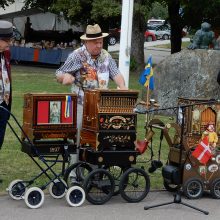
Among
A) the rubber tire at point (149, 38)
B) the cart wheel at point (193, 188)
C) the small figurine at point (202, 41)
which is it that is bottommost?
the rubber tire at point (149, 38)

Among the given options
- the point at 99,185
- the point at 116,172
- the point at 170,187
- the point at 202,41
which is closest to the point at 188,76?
the point at 202,41

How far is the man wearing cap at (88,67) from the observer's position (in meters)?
7.43

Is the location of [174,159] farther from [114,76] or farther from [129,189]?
[114,76]

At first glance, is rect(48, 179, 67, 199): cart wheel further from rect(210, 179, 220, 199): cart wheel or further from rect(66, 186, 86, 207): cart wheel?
rect(210, 179, 220, 199): cart wheel

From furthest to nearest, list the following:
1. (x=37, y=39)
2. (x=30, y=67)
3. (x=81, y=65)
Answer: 1. (x=37, y=39)
2. (x=30, y=67)
3. (x=81, y=65)

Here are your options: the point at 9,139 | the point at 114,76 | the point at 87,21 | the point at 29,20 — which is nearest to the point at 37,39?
the point at 29,20

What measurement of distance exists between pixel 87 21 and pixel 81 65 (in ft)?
72.5

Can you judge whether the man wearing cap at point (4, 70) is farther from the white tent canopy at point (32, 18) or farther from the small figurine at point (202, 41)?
the white tent canopy at point (32, 18)

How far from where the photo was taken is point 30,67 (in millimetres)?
28703

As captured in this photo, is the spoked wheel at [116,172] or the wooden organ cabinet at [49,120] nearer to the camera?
the wooden organ cabinet at [49,120]

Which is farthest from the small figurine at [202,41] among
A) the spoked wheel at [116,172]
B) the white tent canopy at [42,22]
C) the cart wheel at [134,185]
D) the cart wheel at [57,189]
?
the white tent canopy at [42,22]

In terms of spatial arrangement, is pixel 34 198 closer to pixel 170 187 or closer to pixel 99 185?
pixel 99 185

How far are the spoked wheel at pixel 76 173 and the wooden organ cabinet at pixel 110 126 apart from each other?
186mm

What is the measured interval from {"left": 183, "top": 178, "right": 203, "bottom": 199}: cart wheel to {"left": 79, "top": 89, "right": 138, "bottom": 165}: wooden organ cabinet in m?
0.69
